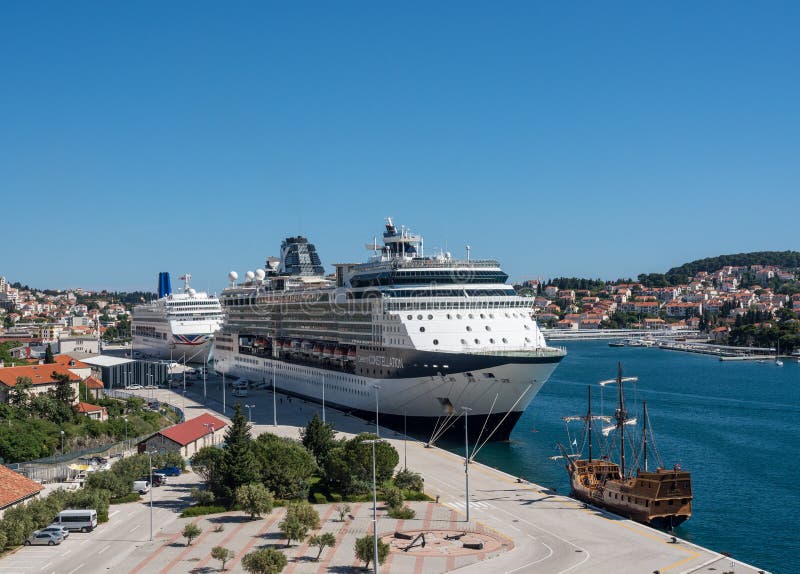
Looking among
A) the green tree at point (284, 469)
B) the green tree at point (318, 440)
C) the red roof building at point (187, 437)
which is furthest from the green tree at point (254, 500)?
the red roof building at point (187, 437)

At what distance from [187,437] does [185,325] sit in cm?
5870

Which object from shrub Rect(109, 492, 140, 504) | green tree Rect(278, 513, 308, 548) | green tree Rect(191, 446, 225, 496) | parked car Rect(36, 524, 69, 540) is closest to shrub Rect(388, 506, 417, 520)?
green tree Rect(278, 513, 308, 548)

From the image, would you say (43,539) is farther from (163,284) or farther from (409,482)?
(163,284)

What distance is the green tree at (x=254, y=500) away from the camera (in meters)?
30.5

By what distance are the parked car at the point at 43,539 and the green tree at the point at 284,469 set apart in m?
7.96

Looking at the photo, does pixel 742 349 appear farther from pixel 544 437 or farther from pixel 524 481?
pixel 524 481

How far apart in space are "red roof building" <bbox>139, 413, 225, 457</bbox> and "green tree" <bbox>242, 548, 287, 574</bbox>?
61.2ft

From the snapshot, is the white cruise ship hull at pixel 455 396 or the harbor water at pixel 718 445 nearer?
the harbor water at pixel 718 445

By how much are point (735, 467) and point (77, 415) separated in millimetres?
35327

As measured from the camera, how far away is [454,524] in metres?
29.5

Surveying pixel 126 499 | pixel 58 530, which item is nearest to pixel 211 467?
pixel 126 499

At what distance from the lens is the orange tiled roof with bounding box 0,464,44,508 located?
97.8 ft

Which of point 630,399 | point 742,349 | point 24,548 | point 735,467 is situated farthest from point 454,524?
point 742,349

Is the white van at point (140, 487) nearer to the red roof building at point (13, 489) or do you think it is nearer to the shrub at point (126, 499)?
the shrub at point (126, 499)
